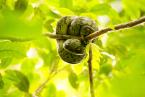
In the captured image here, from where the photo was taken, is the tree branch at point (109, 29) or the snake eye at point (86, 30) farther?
the snake eye at point (86, 30)

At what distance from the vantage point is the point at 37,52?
184cm

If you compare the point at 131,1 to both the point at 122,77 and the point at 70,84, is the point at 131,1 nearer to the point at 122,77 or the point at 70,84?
the point at 70,84

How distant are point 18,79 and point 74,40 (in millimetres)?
400

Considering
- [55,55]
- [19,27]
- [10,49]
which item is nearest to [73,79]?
[55,55]

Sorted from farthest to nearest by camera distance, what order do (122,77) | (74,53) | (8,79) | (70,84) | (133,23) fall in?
(70,84)
(8,79)
(74,53)
(133,23)
(122,77)

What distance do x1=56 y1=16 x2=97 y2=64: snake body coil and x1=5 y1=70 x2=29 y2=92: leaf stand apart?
11.6 inches

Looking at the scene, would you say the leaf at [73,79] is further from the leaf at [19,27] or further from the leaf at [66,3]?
the leaf at [19,27]

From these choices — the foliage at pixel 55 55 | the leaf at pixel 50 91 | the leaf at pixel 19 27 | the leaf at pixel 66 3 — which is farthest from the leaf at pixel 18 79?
the leaf at pixel 19 27

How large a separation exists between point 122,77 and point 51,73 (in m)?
1.39

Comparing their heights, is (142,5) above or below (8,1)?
below

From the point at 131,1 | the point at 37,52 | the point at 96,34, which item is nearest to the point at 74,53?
the point at 96,34

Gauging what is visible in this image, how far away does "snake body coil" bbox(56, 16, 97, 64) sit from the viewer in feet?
3.60

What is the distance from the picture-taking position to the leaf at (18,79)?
4.36 feet

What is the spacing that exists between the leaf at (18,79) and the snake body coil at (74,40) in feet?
0.96
